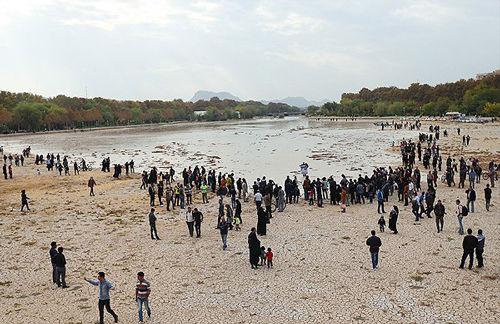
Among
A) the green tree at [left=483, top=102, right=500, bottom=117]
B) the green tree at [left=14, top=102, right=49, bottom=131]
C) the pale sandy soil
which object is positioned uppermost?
the green tree at [left=14, top=102, right=49, bottom=131]

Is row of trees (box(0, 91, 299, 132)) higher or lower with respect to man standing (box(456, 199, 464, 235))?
higher

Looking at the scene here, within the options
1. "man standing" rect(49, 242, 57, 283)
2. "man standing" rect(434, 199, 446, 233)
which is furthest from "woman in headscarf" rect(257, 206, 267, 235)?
"man standing" rect(49, 242, 57, 283)

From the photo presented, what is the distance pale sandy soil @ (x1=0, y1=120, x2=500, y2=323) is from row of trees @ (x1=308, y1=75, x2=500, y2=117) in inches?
3542

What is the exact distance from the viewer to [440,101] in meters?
123

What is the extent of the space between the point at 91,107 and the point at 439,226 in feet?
505

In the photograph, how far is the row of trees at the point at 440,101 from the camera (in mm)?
103375

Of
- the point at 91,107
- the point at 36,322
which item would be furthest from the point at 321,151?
the point at 91,107

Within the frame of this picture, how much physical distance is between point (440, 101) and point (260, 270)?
419ft

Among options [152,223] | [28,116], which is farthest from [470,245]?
[28,116]

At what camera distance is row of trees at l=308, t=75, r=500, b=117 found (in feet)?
339

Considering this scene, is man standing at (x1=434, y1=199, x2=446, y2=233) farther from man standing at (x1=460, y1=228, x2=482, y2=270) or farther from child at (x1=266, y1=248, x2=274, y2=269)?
child at (x1=266, y1=248, x2=274, y2=269)

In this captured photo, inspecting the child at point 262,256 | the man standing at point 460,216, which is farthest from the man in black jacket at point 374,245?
the man standing at point 460,216

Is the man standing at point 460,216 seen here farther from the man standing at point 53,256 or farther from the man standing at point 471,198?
the man standing at point 53,256

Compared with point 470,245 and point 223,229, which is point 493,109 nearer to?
point 470,245
